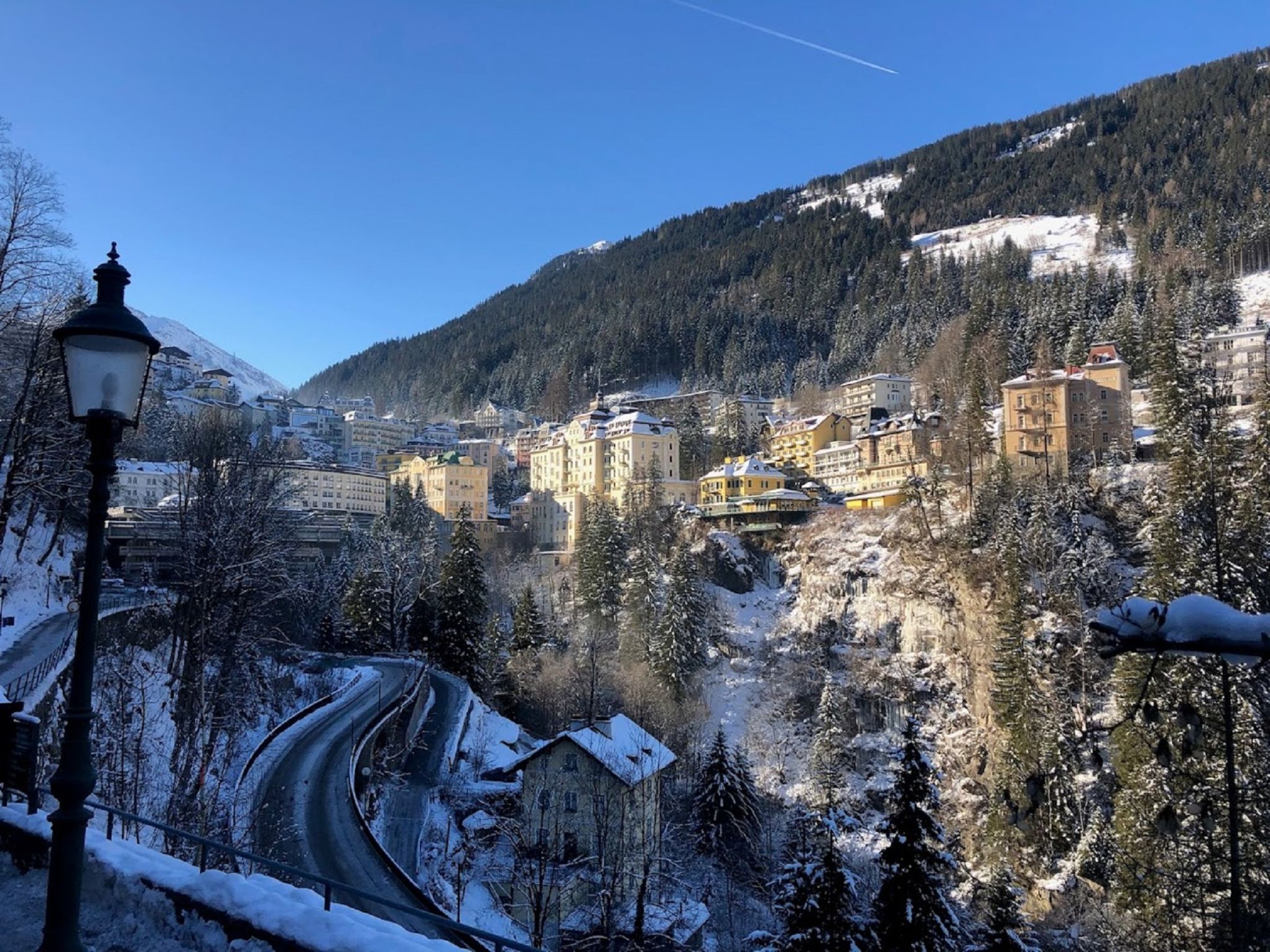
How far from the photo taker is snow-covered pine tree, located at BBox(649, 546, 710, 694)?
48844 mm

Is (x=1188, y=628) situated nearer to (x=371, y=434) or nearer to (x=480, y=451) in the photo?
(x=480, y=451)

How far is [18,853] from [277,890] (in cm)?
337

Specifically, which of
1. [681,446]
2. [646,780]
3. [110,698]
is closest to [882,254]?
[681,446]

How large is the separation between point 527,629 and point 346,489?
2291 inches

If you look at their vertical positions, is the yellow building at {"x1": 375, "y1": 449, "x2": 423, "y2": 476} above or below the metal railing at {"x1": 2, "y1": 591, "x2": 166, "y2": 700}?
above

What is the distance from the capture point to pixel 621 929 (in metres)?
19.1

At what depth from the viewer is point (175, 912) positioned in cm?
558

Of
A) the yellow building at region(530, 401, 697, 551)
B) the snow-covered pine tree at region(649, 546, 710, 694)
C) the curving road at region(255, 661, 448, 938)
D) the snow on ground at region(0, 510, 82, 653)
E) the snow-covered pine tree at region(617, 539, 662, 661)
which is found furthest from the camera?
the yellow building at region(530, 401, 697, 551)

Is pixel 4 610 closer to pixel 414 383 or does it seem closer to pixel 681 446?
pixel 681 446

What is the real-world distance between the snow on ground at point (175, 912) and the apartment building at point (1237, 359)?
7000cm

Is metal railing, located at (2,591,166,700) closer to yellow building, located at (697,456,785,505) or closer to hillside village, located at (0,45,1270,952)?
hillside village, located at (0,45,1270,952)

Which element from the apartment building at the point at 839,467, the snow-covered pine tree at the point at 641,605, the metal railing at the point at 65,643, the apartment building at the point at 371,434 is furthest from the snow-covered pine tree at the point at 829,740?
the apartment building at the point at 371,434

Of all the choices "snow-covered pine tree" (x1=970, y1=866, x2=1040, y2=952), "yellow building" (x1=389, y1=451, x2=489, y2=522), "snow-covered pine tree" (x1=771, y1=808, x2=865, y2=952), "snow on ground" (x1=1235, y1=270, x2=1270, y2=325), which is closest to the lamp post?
"snow-covered pine tree" (x1=771, y1=808, x2=865, y2=952)

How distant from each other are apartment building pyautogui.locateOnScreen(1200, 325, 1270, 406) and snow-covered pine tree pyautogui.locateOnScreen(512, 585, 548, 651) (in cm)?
5357
